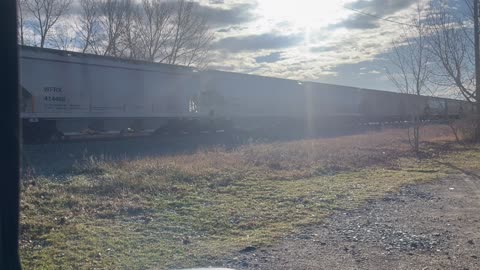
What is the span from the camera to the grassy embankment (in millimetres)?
6895

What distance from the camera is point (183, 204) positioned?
34.1 ft

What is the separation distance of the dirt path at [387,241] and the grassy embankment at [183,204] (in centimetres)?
45

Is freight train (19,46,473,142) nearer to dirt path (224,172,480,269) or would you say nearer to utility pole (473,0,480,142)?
utility pole (473,0,480,142)

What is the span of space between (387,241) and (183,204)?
4.39 meters

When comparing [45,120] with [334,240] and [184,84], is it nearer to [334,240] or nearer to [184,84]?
[184,84]

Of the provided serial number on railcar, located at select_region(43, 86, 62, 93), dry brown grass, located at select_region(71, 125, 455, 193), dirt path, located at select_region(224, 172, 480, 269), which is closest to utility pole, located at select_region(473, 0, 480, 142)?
dry brown grass, located at select_region(71, 125, 455, 193)

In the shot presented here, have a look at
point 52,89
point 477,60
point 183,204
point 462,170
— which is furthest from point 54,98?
point 477,60

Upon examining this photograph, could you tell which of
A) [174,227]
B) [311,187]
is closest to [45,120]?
[311,187]

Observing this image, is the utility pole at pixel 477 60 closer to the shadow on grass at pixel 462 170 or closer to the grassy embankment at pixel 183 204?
the shadow on grass at pixel 462 170

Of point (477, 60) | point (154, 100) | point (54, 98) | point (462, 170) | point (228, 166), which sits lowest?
point (462, 170)

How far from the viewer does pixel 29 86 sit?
23.9 m

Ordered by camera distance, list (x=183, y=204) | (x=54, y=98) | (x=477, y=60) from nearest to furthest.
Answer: (x=183, y=204) → (x=54, y=98) → (x=477, y=60)

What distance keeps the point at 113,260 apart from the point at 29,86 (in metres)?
19.7

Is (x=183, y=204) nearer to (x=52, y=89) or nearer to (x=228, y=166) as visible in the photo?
(x=228, y=166)
